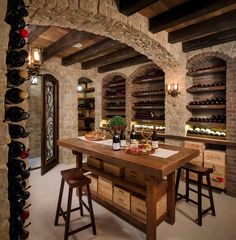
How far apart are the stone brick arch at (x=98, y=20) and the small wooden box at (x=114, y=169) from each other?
1961 mm

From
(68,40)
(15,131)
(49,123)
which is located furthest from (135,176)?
(49,123)

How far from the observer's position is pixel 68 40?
11.4ft

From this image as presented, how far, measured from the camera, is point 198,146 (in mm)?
3701

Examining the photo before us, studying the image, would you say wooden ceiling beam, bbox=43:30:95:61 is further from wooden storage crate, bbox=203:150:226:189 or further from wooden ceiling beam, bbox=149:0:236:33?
wooden storage crate, bbox=203:150:226:189

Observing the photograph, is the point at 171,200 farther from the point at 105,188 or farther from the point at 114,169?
the point at 105,188

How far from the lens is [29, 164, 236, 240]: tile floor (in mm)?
2209

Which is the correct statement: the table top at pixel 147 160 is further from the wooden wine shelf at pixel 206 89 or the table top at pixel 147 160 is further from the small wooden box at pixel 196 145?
the wooden wine shelf at pixel 206 89

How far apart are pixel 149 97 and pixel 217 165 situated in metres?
2.44

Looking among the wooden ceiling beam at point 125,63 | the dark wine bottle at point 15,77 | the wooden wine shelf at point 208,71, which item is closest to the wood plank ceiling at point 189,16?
the wooden wine shelf at point 208,71

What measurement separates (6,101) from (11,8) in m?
0.69

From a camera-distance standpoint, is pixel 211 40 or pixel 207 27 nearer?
pixel 207 27

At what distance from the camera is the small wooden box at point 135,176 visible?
2.35 m

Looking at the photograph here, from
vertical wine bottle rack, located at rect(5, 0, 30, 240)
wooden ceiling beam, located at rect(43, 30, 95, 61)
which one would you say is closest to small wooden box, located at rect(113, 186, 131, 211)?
vertical wine bottle rack, located at rect(5, 0, 30, 240)

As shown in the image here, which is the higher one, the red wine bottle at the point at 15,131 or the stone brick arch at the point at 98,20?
the stone brick arch at the point at 98,20
